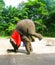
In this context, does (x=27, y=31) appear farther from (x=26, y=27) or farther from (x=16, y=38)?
(x=16, y=38)

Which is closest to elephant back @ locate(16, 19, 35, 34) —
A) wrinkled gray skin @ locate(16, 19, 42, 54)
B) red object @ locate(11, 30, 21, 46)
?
wrinkled gray skin @ locate(16, 19, 42, 54)

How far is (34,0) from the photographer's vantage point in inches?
919

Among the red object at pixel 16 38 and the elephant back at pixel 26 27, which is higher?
the elephant back at pixel 26 27

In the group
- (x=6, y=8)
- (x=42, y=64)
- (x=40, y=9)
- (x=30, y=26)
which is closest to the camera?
(x=42, y=64)

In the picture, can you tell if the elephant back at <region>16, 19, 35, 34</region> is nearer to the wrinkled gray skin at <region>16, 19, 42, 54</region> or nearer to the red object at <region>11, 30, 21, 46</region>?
the wrinkled gray skin at <region>16, 19, 42, 54</region>

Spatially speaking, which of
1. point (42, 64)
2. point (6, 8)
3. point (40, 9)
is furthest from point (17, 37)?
point (6, 8)

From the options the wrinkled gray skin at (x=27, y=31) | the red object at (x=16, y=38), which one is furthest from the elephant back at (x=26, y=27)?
the red object at (x=16, y=38)

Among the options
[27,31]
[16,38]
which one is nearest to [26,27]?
[27,31]

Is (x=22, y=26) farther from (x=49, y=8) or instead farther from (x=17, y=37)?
(x=49, y=8)

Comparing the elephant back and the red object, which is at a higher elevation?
the elephant back

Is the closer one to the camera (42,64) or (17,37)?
(42,64)

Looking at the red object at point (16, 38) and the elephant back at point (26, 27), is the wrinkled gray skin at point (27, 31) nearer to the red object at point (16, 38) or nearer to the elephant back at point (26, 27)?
the elephant back at point (26, 27)

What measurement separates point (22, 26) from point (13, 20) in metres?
12.3

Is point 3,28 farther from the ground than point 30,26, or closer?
closer
